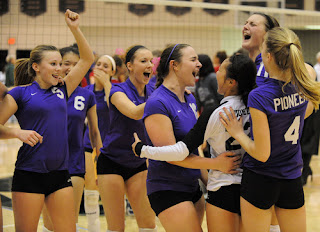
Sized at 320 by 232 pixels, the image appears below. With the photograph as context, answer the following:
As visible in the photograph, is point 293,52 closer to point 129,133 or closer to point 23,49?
point 129,133

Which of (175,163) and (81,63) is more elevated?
(81,63)

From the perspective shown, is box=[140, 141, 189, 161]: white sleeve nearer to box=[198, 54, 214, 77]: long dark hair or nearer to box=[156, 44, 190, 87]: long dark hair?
box=[156, 44, 190, 87]: long dark hair

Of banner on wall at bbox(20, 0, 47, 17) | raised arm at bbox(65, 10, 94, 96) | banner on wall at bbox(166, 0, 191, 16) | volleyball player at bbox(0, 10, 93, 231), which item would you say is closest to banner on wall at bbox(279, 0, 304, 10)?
banner on wall at bbox(166, 0, 191, 16)

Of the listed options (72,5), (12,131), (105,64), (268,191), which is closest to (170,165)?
(268,191)

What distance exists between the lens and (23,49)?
678 inches

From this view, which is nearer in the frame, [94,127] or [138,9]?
[94,127]

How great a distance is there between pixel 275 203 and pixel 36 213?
1.73 metres

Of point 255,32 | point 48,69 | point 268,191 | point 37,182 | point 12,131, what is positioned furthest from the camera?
point 255,32

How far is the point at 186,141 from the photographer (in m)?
2.97

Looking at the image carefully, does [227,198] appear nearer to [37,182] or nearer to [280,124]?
[280,124]

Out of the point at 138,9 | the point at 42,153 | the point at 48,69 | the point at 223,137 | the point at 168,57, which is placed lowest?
the point at 42,153

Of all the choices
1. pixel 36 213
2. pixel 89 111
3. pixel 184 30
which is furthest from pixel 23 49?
pixel 36 213

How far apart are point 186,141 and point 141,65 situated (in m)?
1.43

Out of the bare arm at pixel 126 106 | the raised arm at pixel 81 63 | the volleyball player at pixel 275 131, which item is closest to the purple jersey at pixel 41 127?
the raised arm at pixel 81 63
